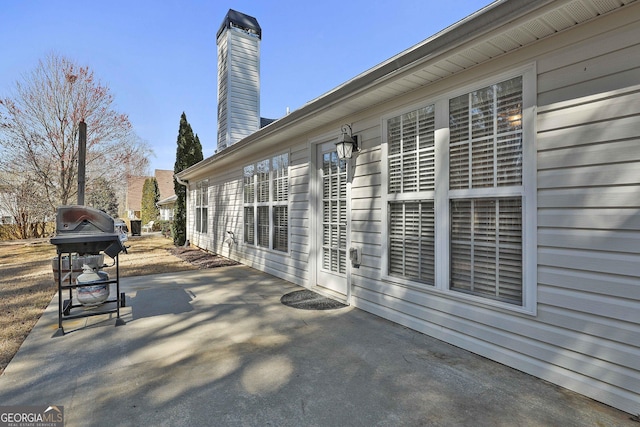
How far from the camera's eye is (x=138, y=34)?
8648mm

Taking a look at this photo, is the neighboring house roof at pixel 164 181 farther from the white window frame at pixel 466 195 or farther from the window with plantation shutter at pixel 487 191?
the window with plantation shutter at pixel 487 191

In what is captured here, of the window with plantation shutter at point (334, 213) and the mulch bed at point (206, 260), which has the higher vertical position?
the window with plantation shutter at point (334, 213)

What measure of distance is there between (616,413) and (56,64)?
1488cm

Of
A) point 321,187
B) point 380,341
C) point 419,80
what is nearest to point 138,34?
point 321,187

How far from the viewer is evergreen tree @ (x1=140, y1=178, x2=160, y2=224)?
74.7 feet

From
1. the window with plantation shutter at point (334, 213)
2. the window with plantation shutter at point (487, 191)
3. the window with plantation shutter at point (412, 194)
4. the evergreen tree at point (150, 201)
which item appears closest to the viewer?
the window with plantation shutter at point (487, 191)

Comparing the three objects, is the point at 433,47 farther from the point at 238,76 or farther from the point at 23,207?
the point at 23,207

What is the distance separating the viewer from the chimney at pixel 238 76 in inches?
377

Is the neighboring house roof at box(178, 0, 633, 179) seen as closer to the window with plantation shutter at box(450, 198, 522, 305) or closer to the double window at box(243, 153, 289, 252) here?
the window with plantation shutter at box(450, 198, 522, 305)

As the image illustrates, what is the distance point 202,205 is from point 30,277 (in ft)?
16.5

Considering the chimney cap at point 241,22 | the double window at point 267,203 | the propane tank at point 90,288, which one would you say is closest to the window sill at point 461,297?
the double window at point 267,203

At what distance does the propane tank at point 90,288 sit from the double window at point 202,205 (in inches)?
260

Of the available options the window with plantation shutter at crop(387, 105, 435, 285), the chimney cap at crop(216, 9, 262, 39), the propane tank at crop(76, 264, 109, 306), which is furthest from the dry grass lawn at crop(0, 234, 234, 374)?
the chimney cap at crop(216, 9, 262, 39)

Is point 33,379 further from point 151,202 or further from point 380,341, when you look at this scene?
point 151,202
